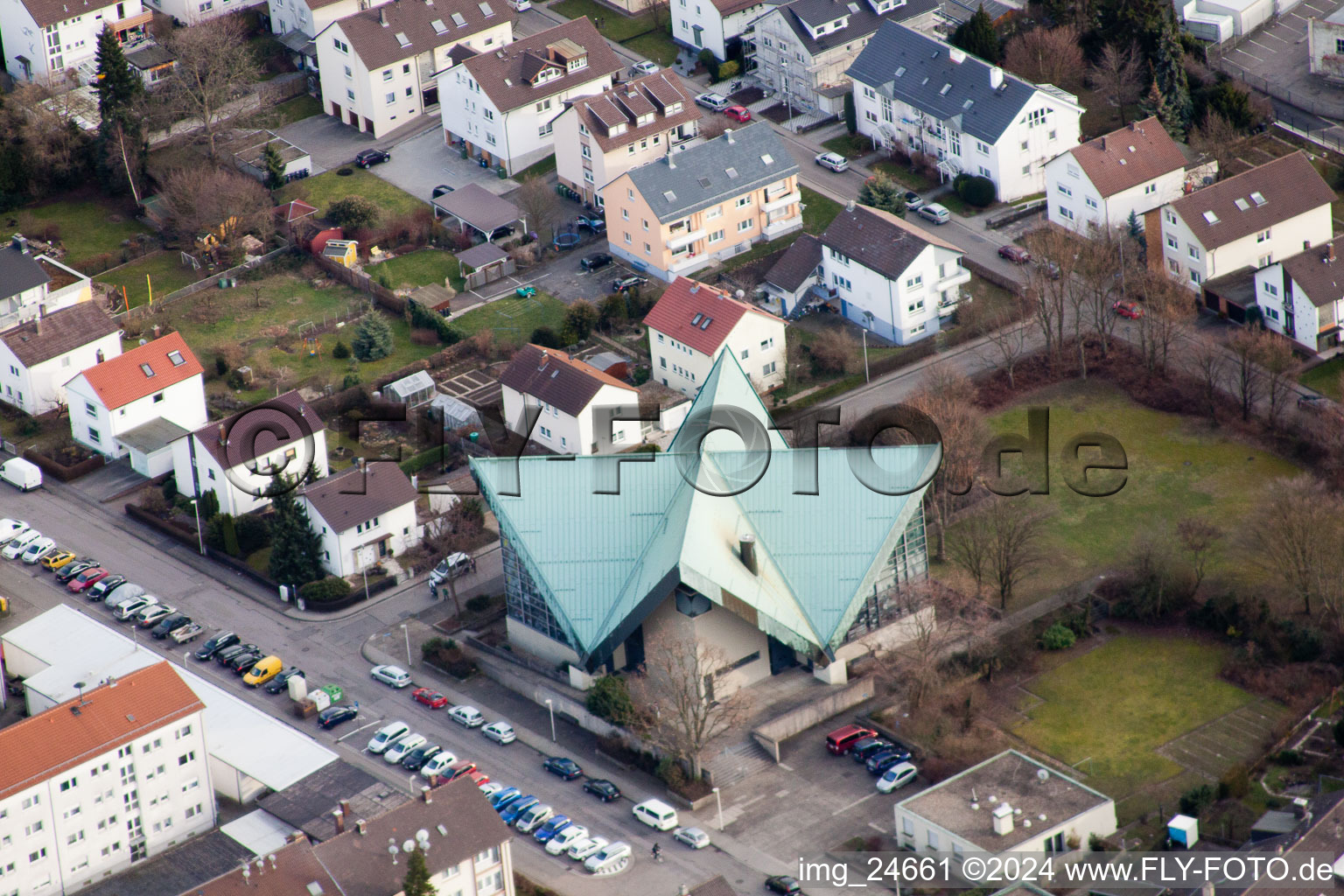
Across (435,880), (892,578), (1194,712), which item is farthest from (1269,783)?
(435,880)

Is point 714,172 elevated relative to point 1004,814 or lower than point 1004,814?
elevated

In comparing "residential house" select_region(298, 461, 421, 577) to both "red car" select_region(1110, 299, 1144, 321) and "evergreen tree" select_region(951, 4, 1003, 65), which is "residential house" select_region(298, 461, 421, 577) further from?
"evergreen tree" select_region(951, 4, 1003, 65)

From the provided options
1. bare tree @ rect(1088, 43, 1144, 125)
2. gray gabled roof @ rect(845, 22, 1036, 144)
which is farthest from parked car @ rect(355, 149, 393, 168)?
bare tree @ rect(1088, 43, 1144, 125)

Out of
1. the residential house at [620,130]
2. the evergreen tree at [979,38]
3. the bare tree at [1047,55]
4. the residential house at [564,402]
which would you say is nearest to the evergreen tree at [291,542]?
the residential house at [564,402]

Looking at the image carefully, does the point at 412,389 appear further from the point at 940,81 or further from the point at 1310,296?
the point at 1310,296

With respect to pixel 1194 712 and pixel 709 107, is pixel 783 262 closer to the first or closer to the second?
pixel 709 107

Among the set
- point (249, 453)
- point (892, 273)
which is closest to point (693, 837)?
point (249, 453)

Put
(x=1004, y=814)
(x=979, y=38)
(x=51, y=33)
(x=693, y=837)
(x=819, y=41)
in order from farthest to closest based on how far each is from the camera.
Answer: (x=51, y=33) < (x=979, y=38) < (x=819, y=41) < (x=693, y=837) < (x=1004, y=814)
